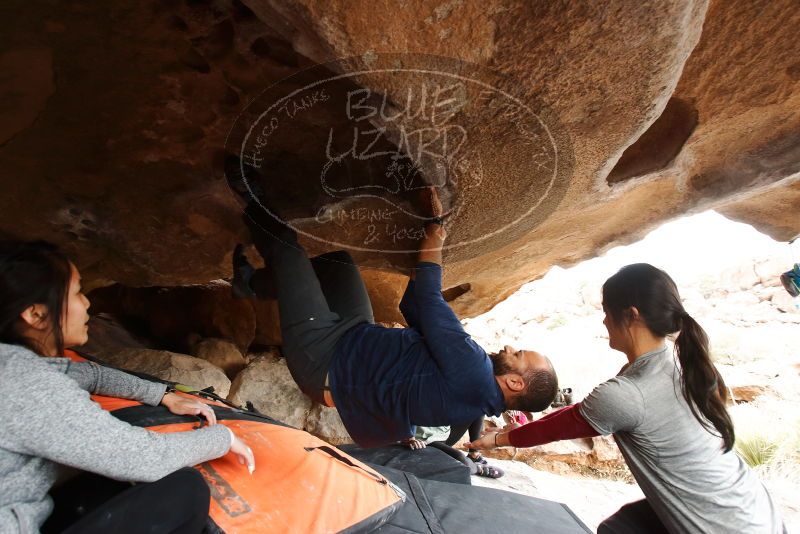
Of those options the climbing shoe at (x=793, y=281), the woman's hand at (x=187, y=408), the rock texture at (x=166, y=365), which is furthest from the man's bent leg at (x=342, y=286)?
the climbing shoe at (x=793, y=281)

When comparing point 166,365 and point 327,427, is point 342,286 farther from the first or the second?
point 327,427

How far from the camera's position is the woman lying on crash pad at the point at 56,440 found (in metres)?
0.94

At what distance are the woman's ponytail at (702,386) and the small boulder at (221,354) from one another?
13.9ft

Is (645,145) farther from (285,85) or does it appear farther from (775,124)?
(285,85)

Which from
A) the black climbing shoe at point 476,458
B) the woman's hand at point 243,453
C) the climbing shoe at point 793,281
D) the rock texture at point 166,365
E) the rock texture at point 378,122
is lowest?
the black climbing shoe at point 476,458

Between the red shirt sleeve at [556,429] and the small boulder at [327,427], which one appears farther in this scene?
the small boulder at [327,427]

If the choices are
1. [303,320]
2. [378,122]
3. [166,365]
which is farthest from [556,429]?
[166,365]

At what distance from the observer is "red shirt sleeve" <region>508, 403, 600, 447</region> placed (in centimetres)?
166

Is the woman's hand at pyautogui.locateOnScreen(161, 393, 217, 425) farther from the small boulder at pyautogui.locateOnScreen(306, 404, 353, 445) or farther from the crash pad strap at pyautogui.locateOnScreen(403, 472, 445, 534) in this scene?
the small boulder at pyautogui.locateOnScreen(306, 404, 353, 445)

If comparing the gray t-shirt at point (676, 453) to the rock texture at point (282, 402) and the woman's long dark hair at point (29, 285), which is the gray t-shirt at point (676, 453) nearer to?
the woman's long dark hair at point (29, 285)

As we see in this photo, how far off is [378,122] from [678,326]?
131cm

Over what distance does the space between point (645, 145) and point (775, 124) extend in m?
0.62

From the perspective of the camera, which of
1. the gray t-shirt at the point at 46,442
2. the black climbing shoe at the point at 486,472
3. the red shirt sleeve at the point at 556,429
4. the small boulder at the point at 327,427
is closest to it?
the gray t-shirt at the point at 46,442

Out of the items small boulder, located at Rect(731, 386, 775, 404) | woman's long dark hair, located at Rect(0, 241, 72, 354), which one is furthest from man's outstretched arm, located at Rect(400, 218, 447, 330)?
small boulder, located at Rect(731, 386, 775, 404)
